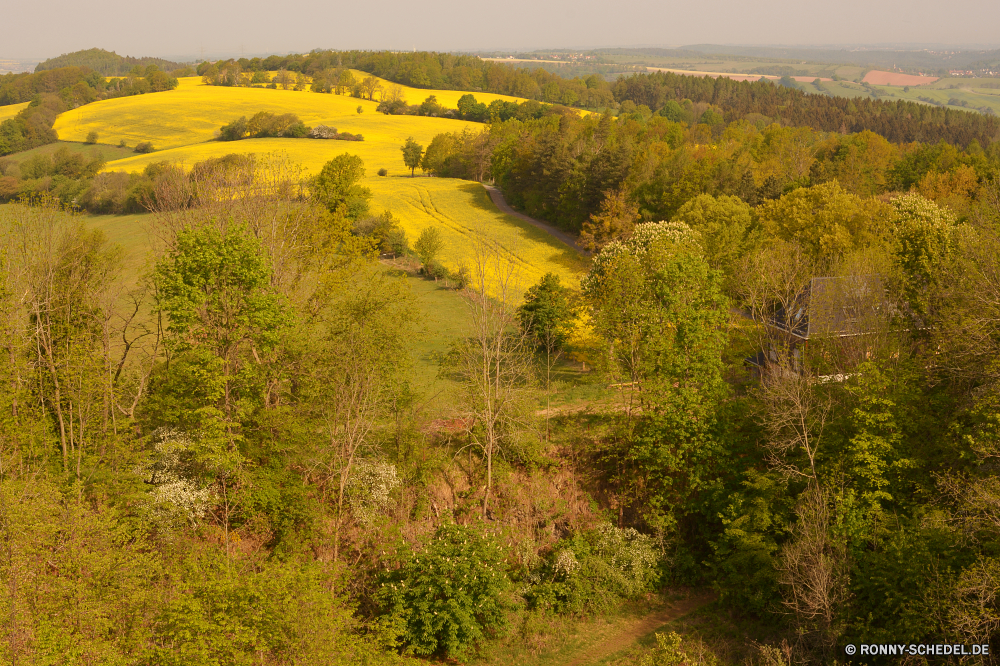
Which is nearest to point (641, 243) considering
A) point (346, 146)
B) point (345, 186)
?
point (345, 186)

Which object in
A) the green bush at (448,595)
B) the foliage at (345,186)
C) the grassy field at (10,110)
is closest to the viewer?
the green bush at (448,595)

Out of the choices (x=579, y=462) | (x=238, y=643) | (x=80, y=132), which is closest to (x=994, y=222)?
(x=579, y=462)

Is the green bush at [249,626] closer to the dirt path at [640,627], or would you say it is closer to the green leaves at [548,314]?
the dirt path at [640,627]

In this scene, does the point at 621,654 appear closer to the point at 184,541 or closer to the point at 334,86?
the point at 184,541

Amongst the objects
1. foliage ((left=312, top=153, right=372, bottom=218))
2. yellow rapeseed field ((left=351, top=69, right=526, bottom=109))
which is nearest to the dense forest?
yellow rapeseed field ((left=351, top=69, right=526, bottom=109))

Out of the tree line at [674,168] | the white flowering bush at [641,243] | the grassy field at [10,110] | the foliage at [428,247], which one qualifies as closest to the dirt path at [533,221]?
the tree line at [674,168]
